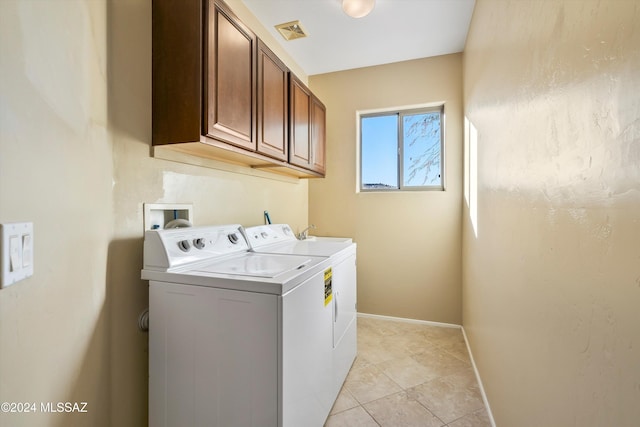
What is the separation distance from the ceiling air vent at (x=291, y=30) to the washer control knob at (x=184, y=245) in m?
1.99

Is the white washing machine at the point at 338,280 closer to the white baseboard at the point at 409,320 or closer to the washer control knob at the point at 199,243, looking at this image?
the washer control knob at the point at 199,243

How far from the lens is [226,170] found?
73.9 inches

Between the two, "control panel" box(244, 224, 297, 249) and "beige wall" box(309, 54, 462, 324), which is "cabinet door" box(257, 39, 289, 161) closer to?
"control panel" box(244, 224, 297, 249)

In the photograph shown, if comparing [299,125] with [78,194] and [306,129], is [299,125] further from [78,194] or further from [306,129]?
[78,194]

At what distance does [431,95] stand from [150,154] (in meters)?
2.63

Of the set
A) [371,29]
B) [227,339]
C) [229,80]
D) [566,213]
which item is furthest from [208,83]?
[371,29]

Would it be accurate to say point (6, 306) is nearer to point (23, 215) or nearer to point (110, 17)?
point (23, 215)

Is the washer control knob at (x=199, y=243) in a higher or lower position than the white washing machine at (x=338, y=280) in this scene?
higher

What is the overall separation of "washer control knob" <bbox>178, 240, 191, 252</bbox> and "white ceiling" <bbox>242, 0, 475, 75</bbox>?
188 cm

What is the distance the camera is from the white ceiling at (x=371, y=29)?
2.08 meters

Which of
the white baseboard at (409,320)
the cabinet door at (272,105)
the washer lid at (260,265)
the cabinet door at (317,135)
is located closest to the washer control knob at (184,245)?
the washer lid at (260,265)

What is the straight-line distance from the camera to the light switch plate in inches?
28.4

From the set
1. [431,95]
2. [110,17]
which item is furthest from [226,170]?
[431,95]

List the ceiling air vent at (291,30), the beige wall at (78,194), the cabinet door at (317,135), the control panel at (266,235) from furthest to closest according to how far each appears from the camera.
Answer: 1. the cabinet door at (317,135)
2. the ceiling air vent at (291,30)
3. the control panel at (266,235)
4. the beige wall at (78,194)
